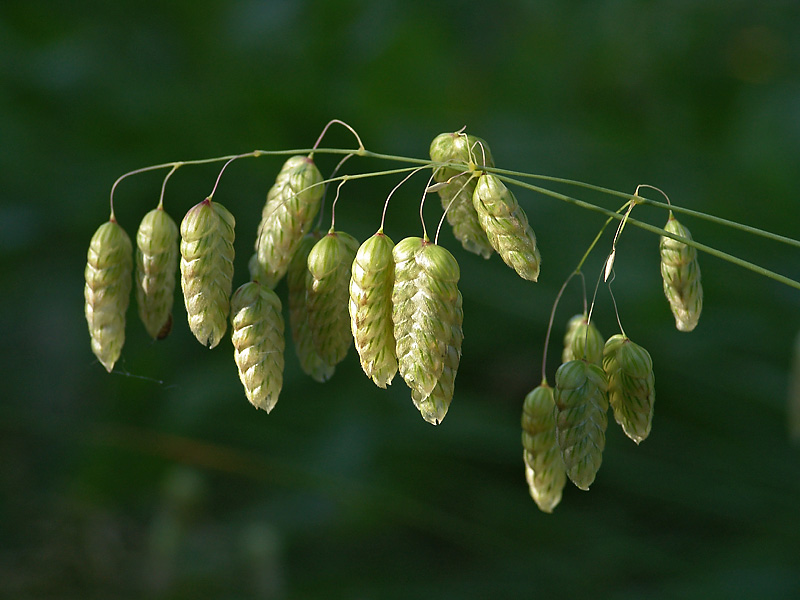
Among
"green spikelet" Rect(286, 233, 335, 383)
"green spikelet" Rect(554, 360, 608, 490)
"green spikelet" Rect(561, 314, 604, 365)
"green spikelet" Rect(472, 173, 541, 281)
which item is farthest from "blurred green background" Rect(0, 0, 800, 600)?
"green spikelet" Rect(472, 173, 541, 281)

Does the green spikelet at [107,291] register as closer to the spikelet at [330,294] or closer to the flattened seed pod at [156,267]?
the flattened seed pod at [156,267]

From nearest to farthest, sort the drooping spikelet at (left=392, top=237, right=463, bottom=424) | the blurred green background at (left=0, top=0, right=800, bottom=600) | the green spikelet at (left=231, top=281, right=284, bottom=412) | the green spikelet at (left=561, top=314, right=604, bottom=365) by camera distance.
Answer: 1. the drooping spikelet at (left=392, top=237, right=463, bottom=424)
2. the green spikelet at (left=231, top=281, right=284, bottom=412)
3. the green spikelet at (left=561, top=314, right=604, bottom=365)
4. the blurred green background at (left=0, top=0, right=800, bottom=600)

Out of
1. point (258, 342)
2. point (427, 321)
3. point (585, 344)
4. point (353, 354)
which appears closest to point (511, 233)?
point (427, 321)

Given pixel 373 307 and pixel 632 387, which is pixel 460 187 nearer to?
pixel 373 307

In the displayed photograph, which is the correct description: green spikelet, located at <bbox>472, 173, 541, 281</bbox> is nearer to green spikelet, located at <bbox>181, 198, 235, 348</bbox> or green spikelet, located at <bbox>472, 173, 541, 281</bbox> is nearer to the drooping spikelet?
the drooping spikelet

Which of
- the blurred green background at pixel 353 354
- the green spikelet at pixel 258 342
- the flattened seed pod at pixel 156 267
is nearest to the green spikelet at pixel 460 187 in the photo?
the green spikelet at pixel 258 342
